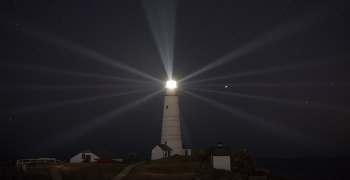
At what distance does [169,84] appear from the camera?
1829 inches

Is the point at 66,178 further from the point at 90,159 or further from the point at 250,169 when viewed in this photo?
the point at 250,169

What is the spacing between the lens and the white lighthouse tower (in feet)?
146

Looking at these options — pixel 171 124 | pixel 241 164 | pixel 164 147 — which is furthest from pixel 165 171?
pixel 171 124

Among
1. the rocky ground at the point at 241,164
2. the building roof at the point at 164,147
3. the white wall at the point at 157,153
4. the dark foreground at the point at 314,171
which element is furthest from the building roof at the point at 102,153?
the dark foreground at the point at 314,171

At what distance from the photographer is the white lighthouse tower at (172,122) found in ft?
146

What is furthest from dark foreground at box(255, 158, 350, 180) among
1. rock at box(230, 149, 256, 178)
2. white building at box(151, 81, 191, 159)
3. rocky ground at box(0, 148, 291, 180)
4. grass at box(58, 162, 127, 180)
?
grass at box(58, 162, 127, 180)

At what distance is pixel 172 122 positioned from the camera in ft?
147

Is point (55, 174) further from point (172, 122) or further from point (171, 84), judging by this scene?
point (171, 84)

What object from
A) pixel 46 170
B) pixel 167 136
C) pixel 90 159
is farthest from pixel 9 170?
pixel 167 136

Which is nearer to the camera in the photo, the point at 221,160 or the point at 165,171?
the point at 165,171

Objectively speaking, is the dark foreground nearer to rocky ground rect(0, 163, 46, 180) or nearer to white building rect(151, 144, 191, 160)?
white building rect(151, 144, 191, 160)

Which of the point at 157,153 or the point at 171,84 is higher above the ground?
the point at 171,84

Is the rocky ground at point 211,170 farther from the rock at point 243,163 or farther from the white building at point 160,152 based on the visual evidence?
the white building at point 160,152

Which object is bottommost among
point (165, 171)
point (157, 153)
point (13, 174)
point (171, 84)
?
point (165, 171)
